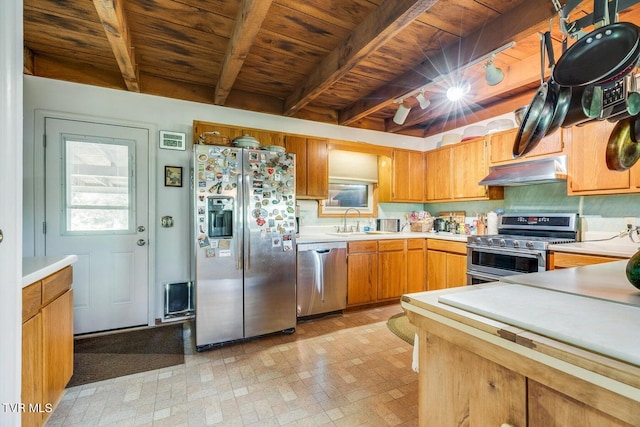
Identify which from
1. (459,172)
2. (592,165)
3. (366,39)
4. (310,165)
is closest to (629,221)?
(592,165)

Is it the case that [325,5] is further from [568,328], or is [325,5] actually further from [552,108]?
[568,328]

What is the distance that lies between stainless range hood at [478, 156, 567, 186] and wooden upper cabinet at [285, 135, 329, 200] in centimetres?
185

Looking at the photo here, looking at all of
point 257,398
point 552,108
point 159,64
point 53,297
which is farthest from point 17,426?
point 159,64

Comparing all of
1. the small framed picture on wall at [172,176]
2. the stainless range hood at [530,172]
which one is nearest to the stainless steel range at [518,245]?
the stainless range hood at [530,172]

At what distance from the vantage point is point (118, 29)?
1.81 meters

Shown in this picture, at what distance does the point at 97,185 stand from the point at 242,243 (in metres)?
1.57

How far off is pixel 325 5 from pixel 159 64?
176 cm

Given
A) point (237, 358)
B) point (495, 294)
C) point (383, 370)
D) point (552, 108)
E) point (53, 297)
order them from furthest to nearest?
point (237, 358) → point (383, 370) → point (53, 297) → point (552, 108) → point (495, 294)

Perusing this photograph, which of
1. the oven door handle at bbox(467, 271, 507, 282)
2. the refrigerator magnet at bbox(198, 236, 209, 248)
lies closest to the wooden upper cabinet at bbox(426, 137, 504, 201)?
the oven door handle at bbox(467, 271, 507, 282)

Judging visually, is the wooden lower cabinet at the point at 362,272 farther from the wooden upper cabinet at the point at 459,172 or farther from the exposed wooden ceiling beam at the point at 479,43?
the exposed wooden ceiling beam at the point at 479,43

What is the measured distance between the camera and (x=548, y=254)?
2.49 meters

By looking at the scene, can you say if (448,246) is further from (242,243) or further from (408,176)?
(242,243)

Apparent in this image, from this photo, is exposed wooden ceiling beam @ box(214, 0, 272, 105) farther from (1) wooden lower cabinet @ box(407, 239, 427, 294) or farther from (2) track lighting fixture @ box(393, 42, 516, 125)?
(1) wooden lower cabinet @ box(407, 239, 427, 294)

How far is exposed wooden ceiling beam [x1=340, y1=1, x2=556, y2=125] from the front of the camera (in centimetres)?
172
